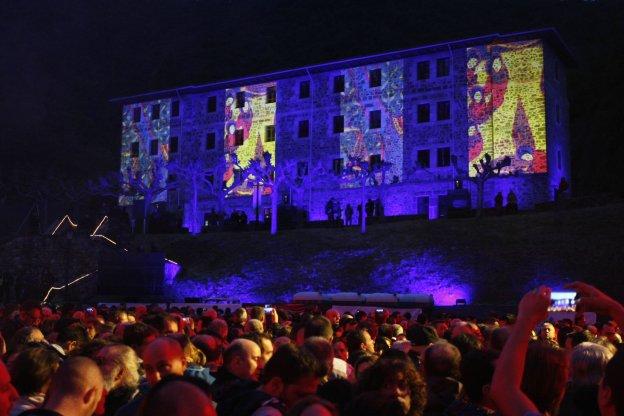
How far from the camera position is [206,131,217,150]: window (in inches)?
2162

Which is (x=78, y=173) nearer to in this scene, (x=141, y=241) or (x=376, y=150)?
(x=141, y=241)

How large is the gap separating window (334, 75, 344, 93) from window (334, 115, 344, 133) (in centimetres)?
201

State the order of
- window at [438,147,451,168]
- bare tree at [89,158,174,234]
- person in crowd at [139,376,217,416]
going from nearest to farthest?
person in crowd at [139,376,217,416], window at [438,147,451,168], bare tree at [89,158,174,234]

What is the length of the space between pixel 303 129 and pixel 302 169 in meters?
3.02

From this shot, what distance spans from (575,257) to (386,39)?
48569 mm

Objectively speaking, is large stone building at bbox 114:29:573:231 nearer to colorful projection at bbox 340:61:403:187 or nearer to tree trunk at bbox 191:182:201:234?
colorful projection at bbox 340:61:403:187

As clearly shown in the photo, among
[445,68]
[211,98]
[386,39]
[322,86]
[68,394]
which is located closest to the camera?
[68,394]

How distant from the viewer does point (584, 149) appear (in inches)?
2333

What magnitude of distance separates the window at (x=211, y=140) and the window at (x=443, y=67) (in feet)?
59.6

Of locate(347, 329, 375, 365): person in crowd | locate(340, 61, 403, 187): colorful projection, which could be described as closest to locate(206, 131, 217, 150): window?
locate(340, 61, 403, 187): colorful projection

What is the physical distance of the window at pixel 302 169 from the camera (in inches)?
1981

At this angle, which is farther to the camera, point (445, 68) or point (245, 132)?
point (245, 132)

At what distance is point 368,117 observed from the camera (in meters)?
49.0

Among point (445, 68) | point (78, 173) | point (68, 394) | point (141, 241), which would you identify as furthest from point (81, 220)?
point (68, 394)
